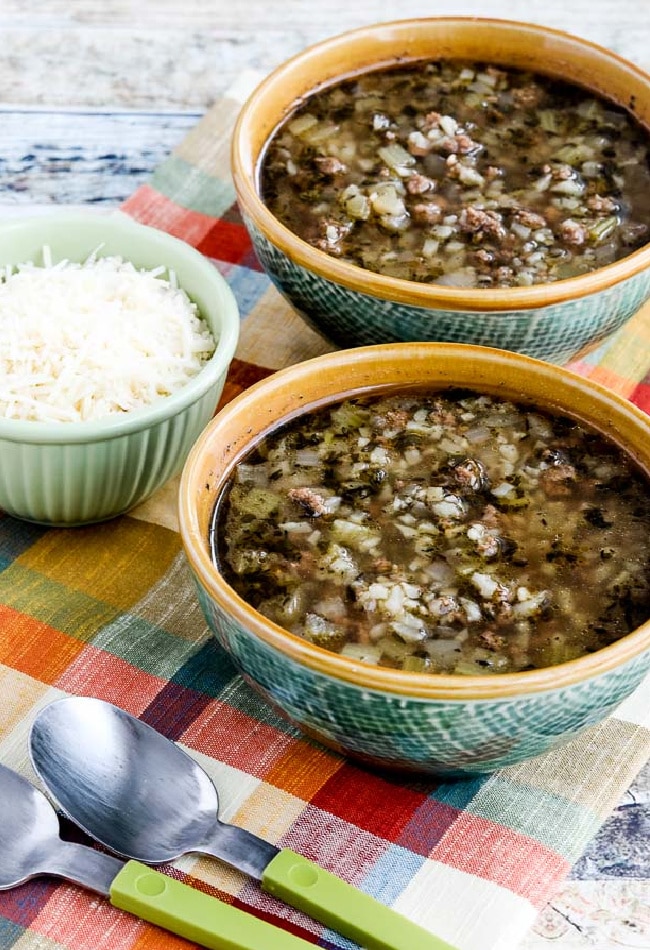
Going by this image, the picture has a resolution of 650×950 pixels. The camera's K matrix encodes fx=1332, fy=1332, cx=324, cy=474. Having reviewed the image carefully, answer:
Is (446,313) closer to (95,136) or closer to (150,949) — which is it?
(150,949)

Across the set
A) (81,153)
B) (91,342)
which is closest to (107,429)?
(91,342)

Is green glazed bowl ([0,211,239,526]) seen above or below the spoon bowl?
above

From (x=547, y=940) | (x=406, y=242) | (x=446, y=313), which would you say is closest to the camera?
(x=547, y=940)

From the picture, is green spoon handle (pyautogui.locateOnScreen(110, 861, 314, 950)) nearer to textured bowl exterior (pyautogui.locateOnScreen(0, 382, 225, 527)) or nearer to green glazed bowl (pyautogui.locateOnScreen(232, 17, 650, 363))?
textured bowl exterior (pyautogui.locateOnScreen(0, 382, 225, 527))

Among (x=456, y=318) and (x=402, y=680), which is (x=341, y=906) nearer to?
(x=402, y=680)

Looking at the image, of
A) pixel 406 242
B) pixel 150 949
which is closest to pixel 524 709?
pixel 150 949

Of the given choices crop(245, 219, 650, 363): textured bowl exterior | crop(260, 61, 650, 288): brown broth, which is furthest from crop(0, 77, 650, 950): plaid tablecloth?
crop(260, 61, 650, 288): brown broth
